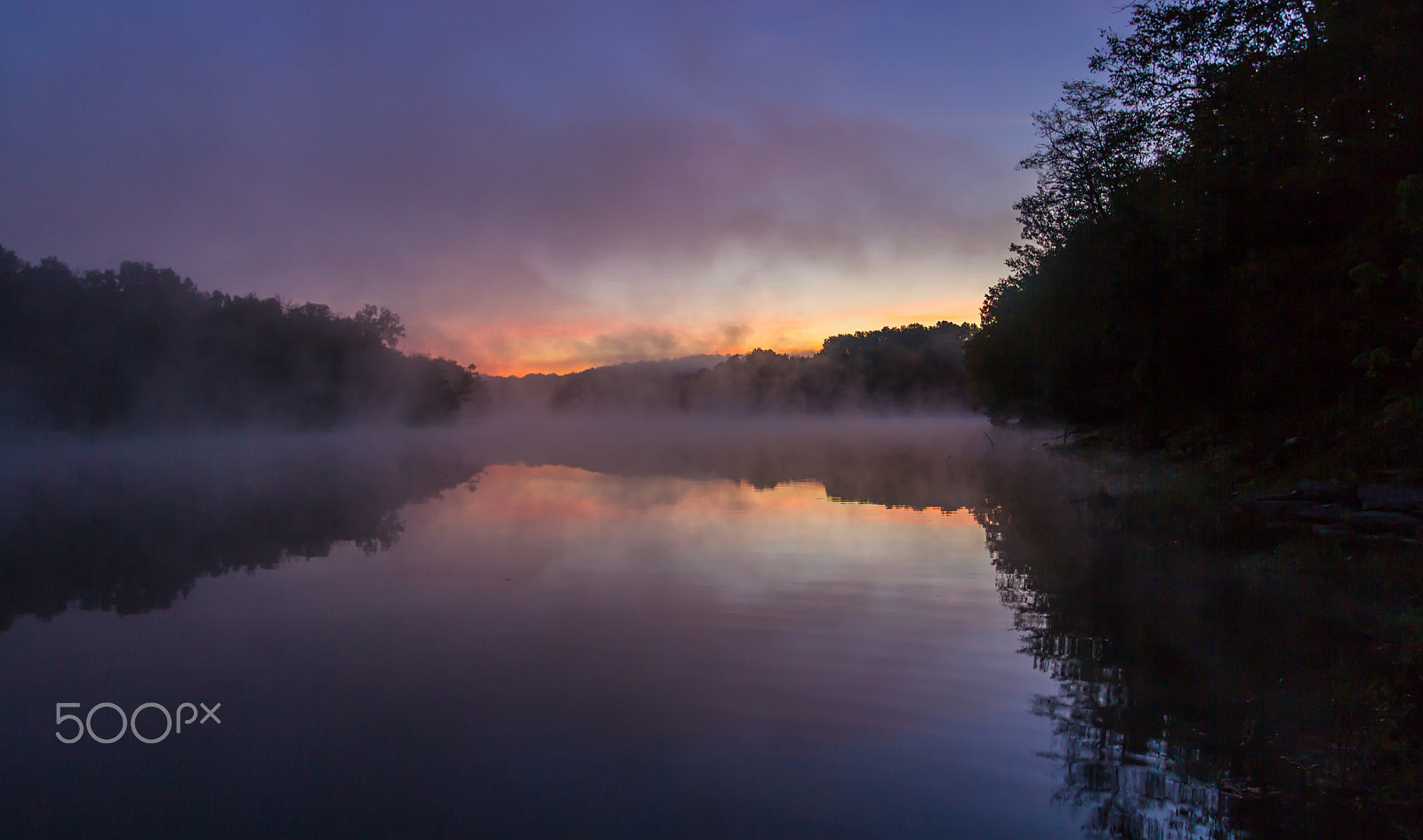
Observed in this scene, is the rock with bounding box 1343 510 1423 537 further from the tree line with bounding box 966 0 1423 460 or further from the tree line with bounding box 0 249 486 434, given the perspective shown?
the tree line with bounding box 0 249 486 434

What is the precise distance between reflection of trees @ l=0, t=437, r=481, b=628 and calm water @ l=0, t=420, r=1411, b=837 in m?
0.12

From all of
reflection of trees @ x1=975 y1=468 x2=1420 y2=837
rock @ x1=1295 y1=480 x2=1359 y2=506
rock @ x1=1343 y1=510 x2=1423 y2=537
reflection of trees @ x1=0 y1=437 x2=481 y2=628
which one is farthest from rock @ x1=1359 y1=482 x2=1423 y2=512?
reflection of trees @ x1=0 y1=437 x2=481 y2=628

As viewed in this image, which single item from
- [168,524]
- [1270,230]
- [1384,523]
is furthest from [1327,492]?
[168,524]

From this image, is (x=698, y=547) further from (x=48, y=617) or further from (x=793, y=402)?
(x=793, y=402)

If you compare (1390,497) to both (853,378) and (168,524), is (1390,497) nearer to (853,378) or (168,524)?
(168,524)

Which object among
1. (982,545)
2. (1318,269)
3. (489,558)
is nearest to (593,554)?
(489,558)

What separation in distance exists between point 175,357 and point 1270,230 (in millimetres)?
82782

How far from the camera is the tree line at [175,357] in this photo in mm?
62375

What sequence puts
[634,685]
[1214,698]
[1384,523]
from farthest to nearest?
[1384,523], [634,685], [1214,698]

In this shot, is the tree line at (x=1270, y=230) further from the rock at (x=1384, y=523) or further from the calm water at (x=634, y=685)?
the calm water at (x=634, y=685)

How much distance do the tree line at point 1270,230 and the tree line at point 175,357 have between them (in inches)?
2772

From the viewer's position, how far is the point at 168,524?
Result: 1491 centimetres

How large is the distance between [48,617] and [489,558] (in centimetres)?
482

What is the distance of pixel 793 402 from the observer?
166m
